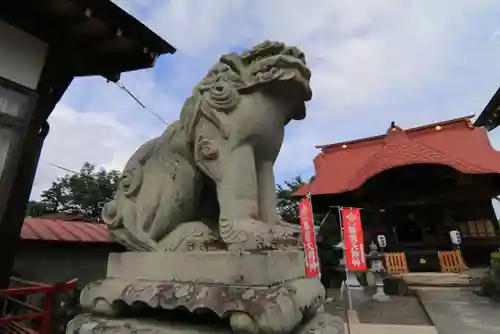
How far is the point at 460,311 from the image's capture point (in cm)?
489

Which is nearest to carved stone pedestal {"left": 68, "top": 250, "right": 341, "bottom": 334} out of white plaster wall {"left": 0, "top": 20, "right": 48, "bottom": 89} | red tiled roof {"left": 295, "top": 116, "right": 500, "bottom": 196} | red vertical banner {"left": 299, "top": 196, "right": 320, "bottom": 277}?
white plaster wall {"left": 0, "top": 20, "right": 48, "bottom": 89}

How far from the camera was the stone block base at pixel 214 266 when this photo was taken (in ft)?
3.27

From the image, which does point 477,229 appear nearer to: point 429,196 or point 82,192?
point 429,196

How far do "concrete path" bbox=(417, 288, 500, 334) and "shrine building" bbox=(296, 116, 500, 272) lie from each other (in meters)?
2.10

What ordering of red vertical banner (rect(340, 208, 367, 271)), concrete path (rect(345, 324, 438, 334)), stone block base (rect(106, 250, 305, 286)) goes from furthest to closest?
red vertical banner (rect(340, 208, 367, 271)), concrete path (rect(345, 324, 438, 334)), stone block base (rect(106, 250, 305, 286))

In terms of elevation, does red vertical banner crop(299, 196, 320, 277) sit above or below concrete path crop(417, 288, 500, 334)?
above

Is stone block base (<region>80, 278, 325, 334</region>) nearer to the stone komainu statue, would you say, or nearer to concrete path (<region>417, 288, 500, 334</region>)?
the stone komainu statue

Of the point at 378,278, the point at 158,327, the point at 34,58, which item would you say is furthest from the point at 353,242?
the point at 34,58

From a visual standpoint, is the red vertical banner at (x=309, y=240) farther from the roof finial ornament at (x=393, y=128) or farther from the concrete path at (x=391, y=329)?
the roof finial ornament at (x=393, y=128)

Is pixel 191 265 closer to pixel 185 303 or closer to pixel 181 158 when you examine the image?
pixel 185 303

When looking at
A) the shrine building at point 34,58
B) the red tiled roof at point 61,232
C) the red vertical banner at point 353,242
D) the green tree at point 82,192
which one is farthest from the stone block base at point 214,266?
the green tree at point 82,192

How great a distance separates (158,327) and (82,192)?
647 inches

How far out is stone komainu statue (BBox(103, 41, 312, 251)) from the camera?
1190mm

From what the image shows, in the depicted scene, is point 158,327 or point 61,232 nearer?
point 158,327
